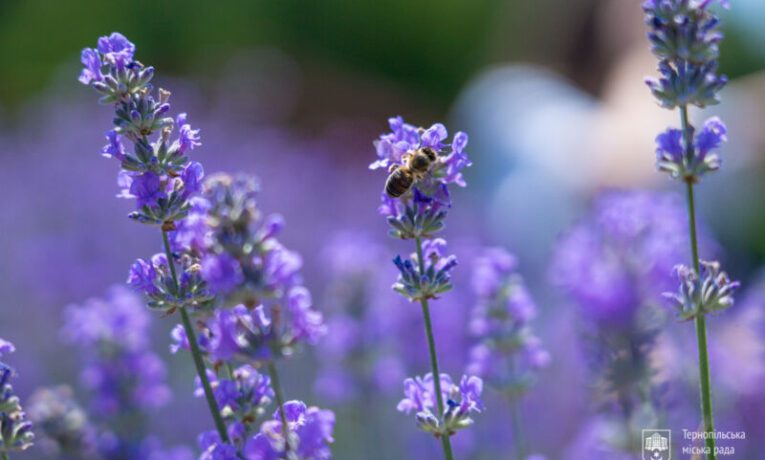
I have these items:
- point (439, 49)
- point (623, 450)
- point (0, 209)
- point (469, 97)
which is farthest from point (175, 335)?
point (439, 49)

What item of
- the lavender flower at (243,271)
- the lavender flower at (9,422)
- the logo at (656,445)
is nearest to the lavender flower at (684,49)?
the lavender flower at (243,271)

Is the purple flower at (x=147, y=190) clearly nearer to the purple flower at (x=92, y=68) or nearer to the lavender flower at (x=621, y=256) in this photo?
the purple flower at (x=92, y=68)

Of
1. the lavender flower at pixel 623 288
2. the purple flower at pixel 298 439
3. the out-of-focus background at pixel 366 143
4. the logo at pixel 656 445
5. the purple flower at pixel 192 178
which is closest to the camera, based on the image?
the purple flower at pixel 298 439

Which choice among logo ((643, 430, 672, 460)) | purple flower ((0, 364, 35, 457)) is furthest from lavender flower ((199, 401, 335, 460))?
logo ((643, 430, 672, 460))

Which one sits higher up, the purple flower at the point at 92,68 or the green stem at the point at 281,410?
the purple flower at the point at 92,68

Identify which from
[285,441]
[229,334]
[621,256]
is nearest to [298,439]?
[285,441]

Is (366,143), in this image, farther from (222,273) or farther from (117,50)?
(222,273)

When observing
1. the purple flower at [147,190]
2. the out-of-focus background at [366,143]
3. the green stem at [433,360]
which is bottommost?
the green stem at [433,360]
